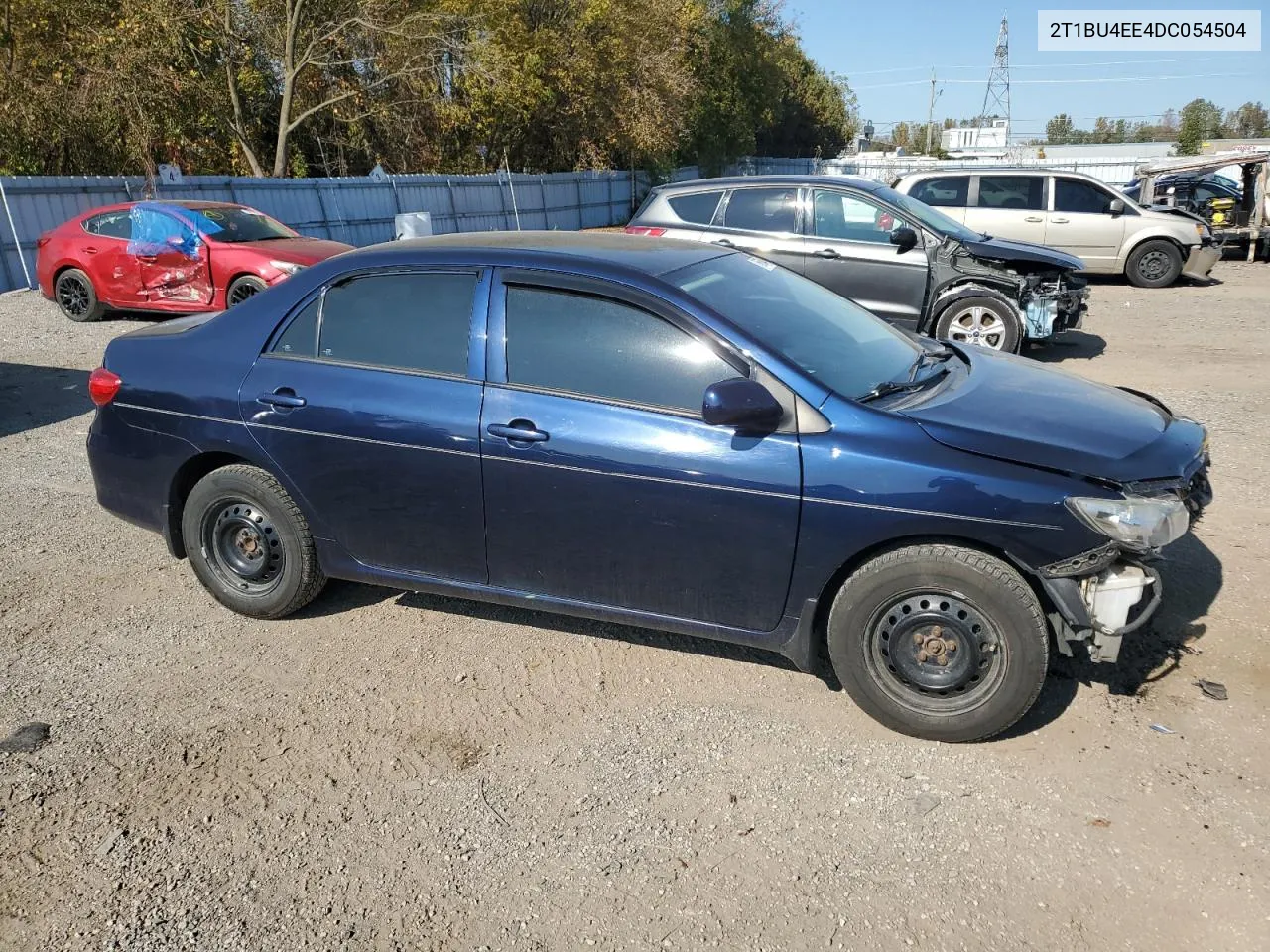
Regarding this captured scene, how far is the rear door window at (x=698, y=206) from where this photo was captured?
9617 mm

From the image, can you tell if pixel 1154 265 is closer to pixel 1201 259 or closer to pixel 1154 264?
pixel 1154 264

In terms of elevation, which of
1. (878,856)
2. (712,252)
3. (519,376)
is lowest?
(878,856)

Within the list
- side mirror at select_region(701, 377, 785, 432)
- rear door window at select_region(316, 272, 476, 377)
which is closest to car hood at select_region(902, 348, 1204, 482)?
side mirror at select_region(701, 377, 785, 432)

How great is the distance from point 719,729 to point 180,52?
2498cm

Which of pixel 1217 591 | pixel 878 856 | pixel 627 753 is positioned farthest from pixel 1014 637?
pixel 1217 591

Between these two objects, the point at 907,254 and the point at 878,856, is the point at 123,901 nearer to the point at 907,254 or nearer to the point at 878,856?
the point at 878,856

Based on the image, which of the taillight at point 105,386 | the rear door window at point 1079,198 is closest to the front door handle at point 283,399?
the taillight at point 105,386

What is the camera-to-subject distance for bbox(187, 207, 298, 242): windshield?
11156 mm

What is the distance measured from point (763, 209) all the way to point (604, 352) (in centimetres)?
640

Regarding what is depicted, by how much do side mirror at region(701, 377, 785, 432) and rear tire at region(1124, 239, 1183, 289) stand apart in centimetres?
1403

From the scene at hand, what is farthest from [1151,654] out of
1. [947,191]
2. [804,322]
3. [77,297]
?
[77,297]

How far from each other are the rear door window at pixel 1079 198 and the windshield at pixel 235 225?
11.3 meters

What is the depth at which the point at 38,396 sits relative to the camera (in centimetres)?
862

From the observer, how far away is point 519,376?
12.1 ft
